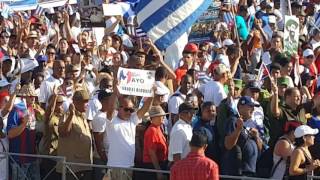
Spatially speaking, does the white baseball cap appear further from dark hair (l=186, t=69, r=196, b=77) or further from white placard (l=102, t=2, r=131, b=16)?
white placard (l=102, t=2, r=131, b=16)

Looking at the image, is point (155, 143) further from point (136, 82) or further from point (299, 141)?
point (299, 141)

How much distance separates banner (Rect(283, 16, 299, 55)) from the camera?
15.5 m

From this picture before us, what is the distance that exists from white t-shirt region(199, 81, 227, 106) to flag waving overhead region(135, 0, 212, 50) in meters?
1.06

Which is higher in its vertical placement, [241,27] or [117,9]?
[117,9]

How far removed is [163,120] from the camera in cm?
1185

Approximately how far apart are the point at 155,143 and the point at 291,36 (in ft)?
16.5

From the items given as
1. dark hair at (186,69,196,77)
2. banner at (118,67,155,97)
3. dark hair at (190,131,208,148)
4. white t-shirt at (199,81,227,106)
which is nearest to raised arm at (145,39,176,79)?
dark hair at (186,69,196,77)

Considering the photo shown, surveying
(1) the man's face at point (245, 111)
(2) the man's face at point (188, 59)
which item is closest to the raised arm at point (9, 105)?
(2) the man's face at point (188, 59)

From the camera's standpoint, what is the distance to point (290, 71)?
13.6 meters

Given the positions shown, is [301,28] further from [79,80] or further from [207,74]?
[79,80]

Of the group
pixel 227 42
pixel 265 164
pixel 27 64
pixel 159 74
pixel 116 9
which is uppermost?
pixel 116 9

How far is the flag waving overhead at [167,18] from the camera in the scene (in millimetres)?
12930

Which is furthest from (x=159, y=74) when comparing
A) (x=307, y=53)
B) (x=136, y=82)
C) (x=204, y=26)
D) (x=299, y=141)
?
(x=204, y=26)

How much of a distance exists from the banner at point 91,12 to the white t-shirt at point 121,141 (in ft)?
38.0
